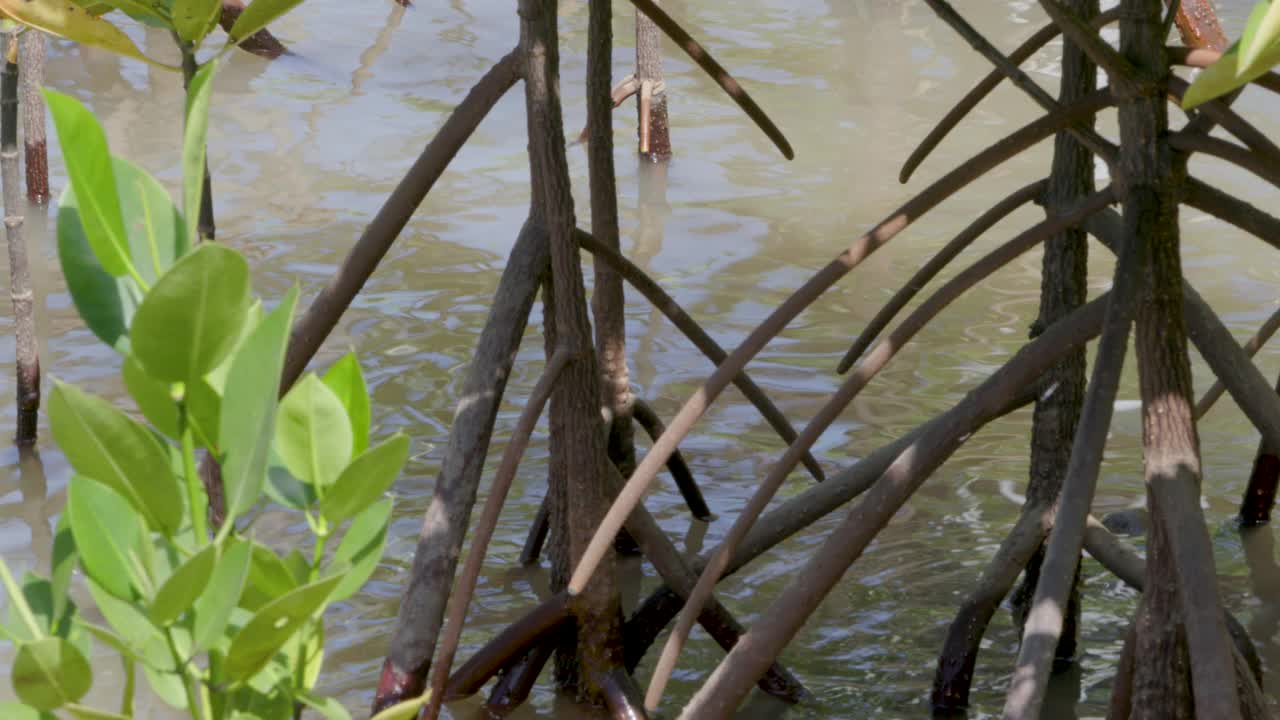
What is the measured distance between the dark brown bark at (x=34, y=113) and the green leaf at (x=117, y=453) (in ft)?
11.7

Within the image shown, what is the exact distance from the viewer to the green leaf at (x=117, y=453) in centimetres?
62

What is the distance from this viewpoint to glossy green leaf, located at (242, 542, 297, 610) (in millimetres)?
707

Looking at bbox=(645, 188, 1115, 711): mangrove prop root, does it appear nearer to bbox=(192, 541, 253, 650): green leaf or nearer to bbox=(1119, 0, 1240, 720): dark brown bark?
bbox=(1119, 0, 1240, 720): dark brown bark

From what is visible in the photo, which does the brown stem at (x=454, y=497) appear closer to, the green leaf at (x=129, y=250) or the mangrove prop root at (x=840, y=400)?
the mangrove prop root at (x=840, y=400)

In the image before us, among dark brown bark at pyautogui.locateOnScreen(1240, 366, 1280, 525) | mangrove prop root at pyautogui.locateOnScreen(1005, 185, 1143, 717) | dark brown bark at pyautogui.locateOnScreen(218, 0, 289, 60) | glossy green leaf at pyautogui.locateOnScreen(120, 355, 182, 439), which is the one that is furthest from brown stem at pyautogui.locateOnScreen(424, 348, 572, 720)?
dark brown bark at pyautogui.locateOnScreen(218, 0, 289, 60)

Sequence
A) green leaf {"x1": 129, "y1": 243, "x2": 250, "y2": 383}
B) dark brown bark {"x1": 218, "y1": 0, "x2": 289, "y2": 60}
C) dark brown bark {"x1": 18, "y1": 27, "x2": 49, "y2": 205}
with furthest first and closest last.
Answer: dark brown bark {"x1": 218, "y1": 0, "x2": 289, "y2": 60} < dark brown bark {"x1": 18, "y1": 27, "x2": 49, "y2": 205} < green leaf {"x1": 129, "y1": 243, "x2": 250, "y2": 383}

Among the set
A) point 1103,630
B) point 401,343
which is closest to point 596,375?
point 1103,630

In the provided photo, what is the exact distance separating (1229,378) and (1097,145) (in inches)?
15.2

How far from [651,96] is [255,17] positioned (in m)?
6.09

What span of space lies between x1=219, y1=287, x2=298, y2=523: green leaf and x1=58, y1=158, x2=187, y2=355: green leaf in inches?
2.2

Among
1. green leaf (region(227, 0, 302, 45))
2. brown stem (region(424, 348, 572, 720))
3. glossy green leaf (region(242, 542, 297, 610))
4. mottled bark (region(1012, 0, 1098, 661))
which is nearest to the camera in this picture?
glossy green leaf (region(242, 542, 297, 610))

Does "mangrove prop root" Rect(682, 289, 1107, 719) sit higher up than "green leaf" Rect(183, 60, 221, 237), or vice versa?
"green leaf" Rect(183, 60, 221, 237)

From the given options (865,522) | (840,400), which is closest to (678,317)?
(840,400)

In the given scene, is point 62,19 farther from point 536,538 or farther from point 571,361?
point 536,538
